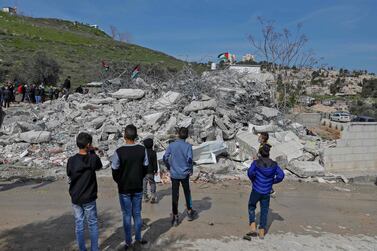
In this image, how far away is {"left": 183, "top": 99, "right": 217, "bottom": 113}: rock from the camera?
12680 millimetres

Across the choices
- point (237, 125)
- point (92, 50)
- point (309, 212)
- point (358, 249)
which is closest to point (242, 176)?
point (309, 212)

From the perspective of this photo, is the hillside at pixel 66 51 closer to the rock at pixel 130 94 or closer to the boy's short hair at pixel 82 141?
the rock at pixel 130 94

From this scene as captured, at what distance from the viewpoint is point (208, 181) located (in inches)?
347

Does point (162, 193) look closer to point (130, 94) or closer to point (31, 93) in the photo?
point (130, 94)

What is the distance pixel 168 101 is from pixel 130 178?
9322 millimetres

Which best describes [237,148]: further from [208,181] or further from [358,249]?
[358,249]

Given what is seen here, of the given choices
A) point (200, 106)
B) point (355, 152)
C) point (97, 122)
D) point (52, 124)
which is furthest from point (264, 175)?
point (52, 124)

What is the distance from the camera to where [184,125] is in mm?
11406

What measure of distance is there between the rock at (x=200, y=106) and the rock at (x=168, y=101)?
0.90 metres

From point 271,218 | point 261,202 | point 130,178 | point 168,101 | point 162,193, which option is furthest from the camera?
point 168,101

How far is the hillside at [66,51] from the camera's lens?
114ft

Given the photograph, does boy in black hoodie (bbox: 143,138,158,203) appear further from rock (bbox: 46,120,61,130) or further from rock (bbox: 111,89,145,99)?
rock (bbox: 111,89,145,99)

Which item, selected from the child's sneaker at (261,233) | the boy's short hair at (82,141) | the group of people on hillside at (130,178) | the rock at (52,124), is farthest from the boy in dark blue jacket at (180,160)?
the rock at (52,124)

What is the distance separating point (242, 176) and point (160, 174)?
2.08m
